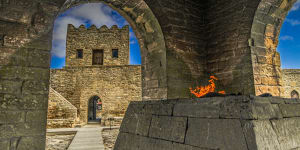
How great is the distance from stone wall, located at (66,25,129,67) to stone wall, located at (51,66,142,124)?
1.31 meters

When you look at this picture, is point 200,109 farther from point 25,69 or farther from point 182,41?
point 182,41

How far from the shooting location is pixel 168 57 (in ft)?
13.6

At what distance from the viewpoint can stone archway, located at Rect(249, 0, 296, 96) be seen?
3.87m

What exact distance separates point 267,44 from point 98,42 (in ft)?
43.8

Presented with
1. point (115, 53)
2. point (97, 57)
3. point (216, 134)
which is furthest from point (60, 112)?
point (216, 134)

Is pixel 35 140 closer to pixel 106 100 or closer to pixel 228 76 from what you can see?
pixel 228 76

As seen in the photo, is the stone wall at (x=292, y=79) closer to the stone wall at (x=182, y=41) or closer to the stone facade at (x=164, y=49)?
the stone facade at (x=164, y=49)

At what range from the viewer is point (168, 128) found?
2062 millimetres

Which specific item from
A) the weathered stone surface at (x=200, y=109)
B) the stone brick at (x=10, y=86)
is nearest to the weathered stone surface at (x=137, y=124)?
the weathered stone surface at (x=200, y=109)

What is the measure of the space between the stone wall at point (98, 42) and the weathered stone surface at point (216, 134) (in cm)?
1385

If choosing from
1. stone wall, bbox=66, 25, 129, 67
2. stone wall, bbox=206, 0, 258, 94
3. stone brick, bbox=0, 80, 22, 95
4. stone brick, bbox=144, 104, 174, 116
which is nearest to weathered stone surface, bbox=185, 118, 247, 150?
stone brick, bbox=144, 104, 174, 116

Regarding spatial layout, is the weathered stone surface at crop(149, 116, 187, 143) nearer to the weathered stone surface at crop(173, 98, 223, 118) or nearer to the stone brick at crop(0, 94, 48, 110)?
the weathered stone surface at crop(173, 98, 223, 118)

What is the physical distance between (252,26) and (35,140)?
4.24m

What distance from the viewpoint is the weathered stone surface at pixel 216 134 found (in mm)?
1462
